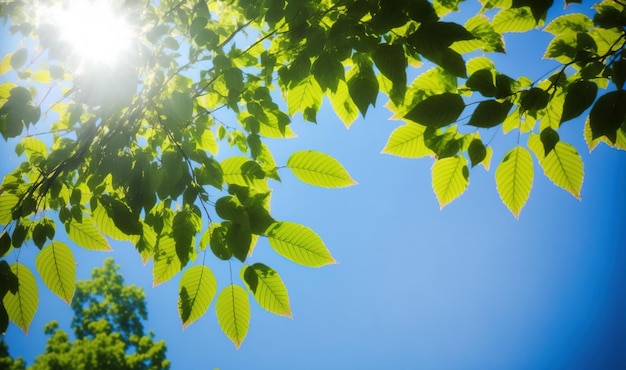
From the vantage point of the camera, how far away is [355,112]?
4.93 ft

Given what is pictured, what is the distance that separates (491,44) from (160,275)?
162cm

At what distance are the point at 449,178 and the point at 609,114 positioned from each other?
1.82ft

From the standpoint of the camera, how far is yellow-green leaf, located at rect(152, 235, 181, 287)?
1.25m

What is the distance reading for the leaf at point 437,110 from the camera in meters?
0.96

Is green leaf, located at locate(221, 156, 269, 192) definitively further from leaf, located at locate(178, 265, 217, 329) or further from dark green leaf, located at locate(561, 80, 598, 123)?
dark green leaf, located at locate(561, 80, 598, 123)

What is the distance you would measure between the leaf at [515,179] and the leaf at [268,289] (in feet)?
3.09

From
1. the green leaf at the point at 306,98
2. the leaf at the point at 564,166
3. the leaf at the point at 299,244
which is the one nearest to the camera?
the leaf at the point at 299,244

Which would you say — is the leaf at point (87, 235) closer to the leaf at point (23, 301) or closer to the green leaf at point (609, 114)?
the leaf at point (23, 301)

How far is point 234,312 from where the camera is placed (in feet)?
Answer: 4.05

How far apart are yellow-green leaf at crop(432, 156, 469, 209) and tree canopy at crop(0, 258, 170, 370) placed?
15.7 m

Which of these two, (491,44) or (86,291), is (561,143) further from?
(86,291)

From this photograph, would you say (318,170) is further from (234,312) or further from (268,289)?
(234,312)

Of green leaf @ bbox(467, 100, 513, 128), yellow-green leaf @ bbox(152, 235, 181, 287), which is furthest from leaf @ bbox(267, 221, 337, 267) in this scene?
green leaf @ bbox(467, 100, 513, 128)

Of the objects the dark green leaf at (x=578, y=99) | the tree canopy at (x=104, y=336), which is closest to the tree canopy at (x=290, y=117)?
the dark green leaf at (x=578, y=99)
